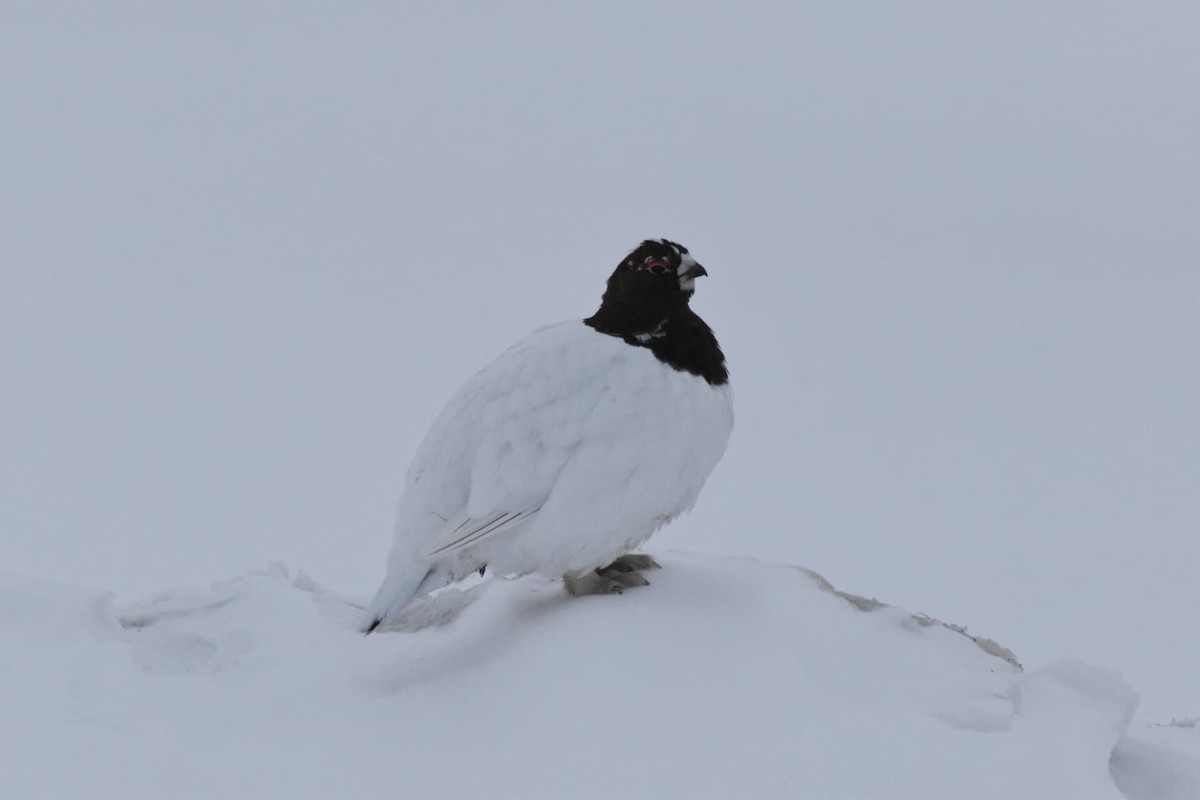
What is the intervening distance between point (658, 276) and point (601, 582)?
3.97 ft

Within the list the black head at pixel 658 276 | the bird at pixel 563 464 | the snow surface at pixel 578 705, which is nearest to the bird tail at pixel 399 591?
the bird at pixel 563 464

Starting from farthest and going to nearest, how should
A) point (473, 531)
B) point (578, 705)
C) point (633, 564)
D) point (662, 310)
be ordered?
1. point (662, 310)
2. point (633, 564)
3. point (473, 531)
4. point (578, 705)

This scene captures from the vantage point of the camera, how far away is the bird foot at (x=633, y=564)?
17.0 ft

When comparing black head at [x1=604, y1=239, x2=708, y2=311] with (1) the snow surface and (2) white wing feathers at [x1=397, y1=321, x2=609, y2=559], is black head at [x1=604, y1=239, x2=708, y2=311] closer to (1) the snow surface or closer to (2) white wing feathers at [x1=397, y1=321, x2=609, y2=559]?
(2) white wing feathers at [x1=397, y1=321, x2=609, y2=559]

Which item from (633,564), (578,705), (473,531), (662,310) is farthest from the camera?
(662,310)

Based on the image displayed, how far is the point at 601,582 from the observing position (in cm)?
501

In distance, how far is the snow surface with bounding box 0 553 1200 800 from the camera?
13.1ft

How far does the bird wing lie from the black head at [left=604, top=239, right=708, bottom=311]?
0.94 ft

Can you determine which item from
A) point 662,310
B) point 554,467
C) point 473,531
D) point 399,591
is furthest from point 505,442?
point 662,310

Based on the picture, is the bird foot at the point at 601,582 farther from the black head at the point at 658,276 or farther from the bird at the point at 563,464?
the black head at the point at 658,276

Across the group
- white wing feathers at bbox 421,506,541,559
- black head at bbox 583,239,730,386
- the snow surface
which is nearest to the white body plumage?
white wing feathers at bbox 421,506,541,559

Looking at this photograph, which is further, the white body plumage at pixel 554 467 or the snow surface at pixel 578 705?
the white body plumage at pixel 554 467

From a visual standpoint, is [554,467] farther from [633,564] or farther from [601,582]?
[633,564]

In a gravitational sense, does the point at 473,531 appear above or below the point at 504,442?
below
